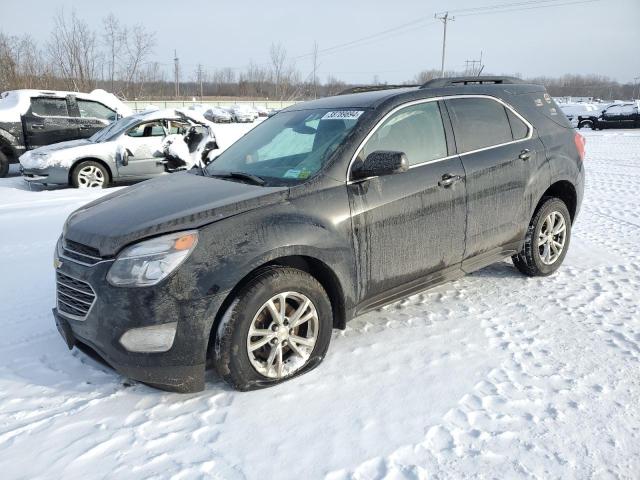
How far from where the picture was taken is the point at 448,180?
3727 mm

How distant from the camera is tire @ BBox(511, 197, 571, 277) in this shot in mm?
4555

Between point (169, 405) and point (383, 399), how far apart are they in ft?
4.08

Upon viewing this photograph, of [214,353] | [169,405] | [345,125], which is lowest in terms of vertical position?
[169,405]

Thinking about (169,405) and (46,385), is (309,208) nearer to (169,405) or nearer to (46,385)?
(169,405)

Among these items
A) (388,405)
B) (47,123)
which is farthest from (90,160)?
(388,405)

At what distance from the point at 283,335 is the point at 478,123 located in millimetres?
2435

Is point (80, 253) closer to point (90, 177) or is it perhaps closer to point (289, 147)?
point (289, 147)

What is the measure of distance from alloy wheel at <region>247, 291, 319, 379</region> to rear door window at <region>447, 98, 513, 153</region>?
6.07ft

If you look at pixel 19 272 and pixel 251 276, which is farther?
pixel 19 272

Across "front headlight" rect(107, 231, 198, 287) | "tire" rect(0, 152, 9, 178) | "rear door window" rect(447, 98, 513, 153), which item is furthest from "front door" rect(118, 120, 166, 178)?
"front headlight" rect(107, 231, 198, 287)

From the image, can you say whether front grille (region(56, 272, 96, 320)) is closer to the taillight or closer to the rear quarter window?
the rear quarter window

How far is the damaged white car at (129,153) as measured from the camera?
926 centimetres

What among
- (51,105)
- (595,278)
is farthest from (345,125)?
(51,105)

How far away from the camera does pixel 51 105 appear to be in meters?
11.2
